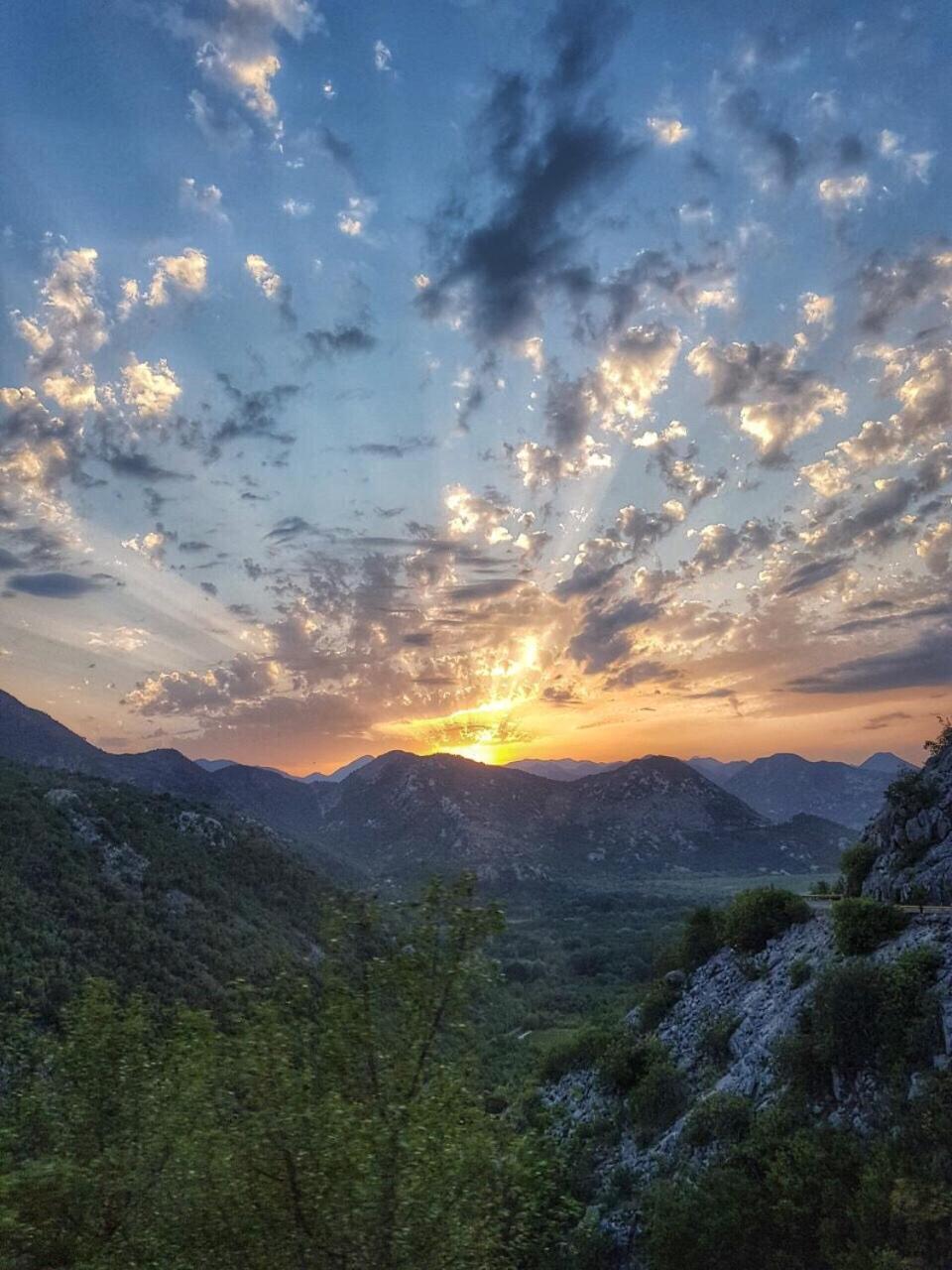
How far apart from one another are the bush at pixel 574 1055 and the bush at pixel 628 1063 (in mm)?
4891

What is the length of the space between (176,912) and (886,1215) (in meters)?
79.7

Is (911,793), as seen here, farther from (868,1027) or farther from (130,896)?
(130,896)

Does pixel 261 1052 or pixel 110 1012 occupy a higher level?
pixel 261 1052

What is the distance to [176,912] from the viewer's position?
82062mm

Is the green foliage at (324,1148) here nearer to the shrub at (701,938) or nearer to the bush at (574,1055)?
the bush at (574,1055)

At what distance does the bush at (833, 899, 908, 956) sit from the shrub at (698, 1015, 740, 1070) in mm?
8444

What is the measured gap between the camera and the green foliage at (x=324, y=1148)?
12219mm

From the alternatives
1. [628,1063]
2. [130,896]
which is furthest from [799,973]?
[130,896]

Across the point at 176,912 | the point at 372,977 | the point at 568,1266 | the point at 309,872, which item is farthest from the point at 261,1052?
the point at 309,872

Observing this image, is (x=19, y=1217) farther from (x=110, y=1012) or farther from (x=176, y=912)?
(x=176, y=912)

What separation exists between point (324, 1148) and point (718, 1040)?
35720mm

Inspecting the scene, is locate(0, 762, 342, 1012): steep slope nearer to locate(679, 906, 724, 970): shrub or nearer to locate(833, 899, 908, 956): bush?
locate(679, 906, 724, 970): shrub

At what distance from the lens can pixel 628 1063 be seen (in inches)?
1753

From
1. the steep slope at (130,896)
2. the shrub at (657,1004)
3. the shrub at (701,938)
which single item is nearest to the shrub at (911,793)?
the shrub at (701,938)
